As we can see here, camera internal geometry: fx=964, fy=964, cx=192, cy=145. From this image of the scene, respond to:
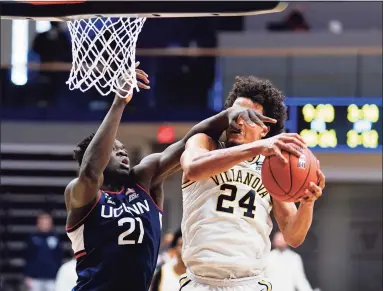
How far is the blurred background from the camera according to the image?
12883 millimetres

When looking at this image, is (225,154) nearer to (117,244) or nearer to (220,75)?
(117,244)

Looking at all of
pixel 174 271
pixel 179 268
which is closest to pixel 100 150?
pixel 179 268

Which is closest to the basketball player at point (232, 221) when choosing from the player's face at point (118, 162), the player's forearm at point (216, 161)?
the player's forearm at point (216, 161)

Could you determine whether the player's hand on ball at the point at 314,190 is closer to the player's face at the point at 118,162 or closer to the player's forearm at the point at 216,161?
the player's forearm at the point at 216,161

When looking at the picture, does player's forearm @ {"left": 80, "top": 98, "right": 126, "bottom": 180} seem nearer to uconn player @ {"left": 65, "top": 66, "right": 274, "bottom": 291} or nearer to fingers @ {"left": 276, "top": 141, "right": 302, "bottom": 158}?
uconn player @ {"left": 65, "top": 66, "right": 274, "bottom": 291}

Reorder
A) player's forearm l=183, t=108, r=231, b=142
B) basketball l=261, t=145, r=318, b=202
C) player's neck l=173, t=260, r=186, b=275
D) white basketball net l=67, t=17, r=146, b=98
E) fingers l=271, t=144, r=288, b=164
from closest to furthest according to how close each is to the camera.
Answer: fingers l=271, t=144, r=288, b=164, basketball l=261, t=145, r=318, b=202, player's forearm l=183, t=108, r=231, b=142, white basketball net l=67, t=17, r=146, b=98, player's neck l=173, t=260, r=186, b=275

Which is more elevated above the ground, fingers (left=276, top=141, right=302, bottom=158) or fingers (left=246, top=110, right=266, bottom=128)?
fingers (left=246, top=110, right=266, bottom=128)

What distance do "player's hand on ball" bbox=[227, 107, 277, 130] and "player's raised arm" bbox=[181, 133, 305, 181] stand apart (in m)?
0.18

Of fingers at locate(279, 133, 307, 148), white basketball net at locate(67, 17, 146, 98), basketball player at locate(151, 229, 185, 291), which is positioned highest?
white basketball net at locate(67, 17, 146, 98)

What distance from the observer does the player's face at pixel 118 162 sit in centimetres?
533

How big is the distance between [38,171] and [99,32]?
30.5 feet

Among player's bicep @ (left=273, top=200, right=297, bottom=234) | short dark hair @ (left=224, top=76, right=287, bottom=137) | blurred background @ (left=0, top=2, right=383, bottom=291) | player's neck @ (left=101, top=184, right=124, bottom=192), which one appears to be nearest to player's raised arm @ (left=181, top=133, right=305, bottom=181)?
short dark hair @ (left=224, top=76, right=287, bottom=137)

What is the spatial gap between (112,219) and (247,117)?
1.03 meters

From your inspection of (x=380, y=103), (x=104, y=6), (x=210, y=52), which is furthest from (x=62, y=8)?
(x=210, y=52)
